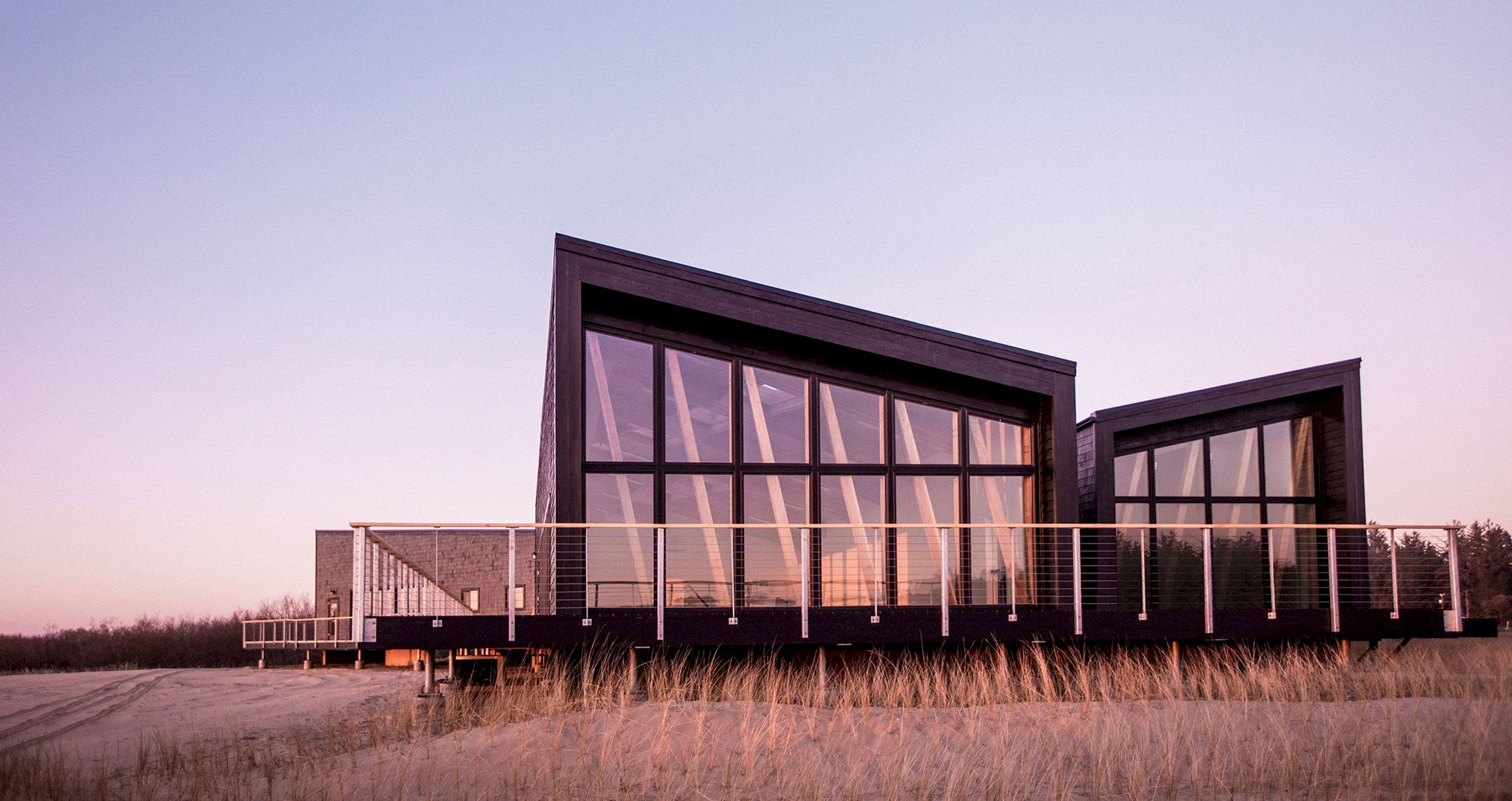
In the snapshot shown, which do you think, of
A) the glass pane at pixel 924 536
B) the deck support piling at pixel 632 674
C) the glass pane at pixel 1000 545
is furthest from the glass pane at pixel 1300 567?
the deck support piling at pixel 632 674

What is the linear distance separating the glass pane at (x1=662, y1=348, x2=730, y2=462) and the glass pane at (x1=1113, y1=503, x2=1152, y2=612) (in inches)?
201

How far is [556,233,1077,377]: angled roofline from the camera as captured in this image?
42.6 feet

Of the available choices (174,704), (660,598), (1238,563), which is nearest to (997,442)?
(1238,563)

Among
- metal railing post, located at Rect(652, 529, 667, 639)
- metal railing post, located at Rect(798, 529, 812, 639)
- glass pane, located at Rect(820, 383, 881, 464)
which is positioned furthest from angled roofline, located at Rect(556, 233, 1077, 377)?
metal railing post, located at Rect(652, 529, 667, 639)

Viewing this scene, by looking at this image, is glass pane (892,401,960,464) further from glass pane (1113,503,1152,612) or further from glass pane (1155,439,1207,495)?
glass pane (1155,439,1207,495)

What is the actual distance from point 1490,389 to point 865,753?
12.7m

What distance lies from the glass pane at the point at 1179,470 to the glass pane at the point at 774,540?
5.03 m

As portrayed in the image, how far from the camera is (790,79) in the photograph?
52.5ft

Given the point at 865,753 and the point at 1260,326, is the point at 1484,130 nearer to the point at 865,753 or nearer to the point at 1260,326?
the point at 1260,326

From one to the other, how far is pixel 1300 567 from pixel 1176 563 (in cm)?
161

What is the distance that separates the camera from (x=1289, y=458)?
15836 mm

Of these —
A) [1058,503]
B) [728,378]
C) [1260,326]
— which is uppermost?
[1260,326]

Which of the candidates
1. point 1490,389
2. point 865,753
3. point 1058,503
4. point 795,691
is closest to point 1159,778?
point 865,753

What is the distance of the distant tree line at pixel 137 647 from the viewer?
1325 inches
